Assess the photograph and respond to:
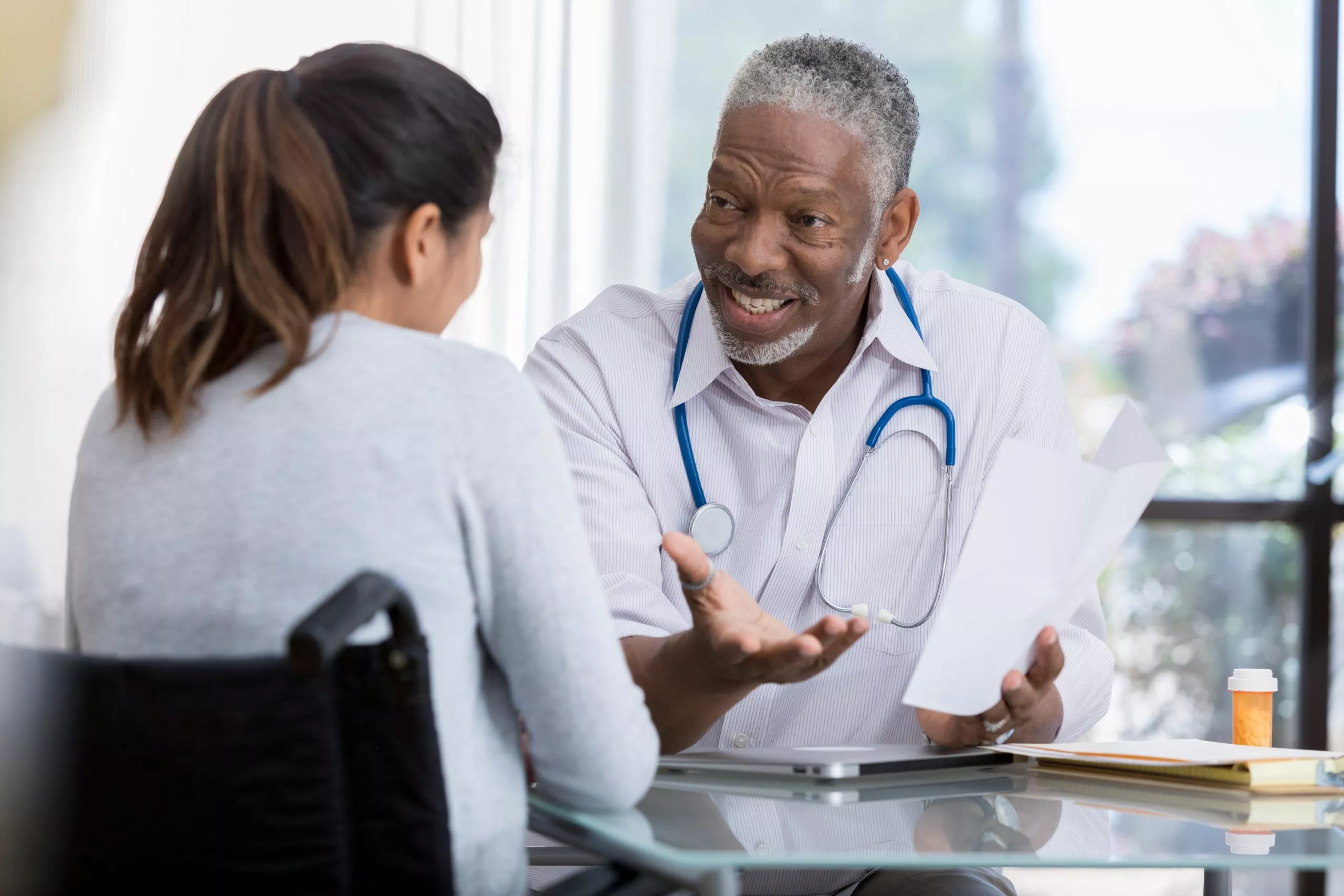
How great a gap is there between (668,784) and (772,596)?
503mm

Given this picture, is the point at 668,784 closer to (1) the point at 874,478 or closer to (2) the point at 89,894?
(2) the point at 89,894

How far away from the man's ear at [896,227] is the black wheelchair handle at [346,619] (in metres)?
1.12

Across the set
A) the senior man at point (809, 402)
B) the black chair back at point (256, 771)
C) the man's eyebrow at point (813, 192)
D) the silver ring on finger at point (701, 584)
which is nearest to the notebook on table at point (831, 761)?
the silver ring on finger at point (701, 584)

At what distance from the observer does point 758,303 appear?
5.41 feet

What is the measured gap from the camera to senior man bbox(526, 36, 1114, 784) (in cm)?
158

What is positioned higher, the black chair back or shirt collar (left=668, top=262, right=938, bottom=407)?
shirt collar (left=668, top=262, right=938, bottom=407)

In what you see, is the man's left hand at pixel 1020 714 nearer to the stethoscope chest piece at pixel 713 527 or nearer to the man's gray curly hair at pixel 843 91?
the stethoscope chest piece at pixel 713 527

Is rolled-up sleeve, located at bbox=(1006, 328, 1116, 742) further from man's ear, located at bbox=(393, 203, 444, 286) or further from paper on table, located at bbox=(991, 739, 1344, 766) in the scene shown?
man's ear, located at bbox=(393, 203, 444, 286)

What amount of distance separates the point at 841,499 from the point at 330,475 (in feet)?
2.95

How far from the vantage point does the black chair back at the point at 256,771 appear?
2.47ft

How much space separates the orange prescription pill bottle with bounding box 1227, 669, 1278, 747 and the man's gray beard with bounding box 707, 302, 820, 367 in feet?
2.11

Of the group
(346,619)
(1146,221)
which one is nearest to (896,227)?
(346,619)

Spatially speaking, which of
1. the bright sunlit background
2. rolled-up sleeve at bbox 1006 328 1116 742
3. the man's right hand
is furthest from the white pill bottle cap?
the bright sunlit background

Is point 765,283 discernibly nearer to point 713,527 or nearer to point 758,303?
point 758,303
